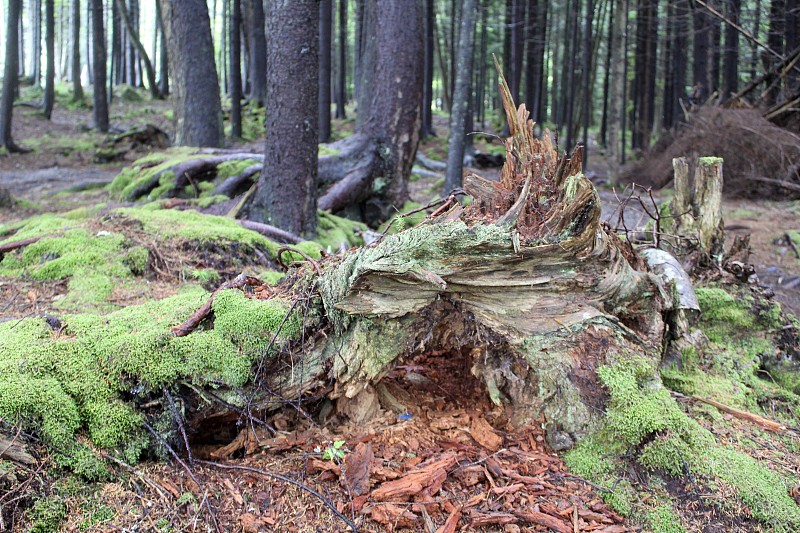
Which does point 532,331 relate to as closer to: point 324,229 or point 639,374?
point 639,374

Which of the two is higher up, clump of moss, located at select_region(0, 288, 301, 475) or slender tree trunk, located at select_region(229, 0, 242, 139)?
slender tree trunk, located at select_region(229, 0, 242, 139)

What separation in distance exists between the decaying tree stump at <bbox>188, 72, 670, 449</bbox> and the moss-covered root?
0.34ft

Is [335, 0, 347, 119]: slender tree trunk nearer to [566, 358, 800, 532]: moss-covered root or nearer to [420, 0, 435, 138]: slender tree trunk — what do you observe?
[420, 0, 435, 138]: slender tree trunk

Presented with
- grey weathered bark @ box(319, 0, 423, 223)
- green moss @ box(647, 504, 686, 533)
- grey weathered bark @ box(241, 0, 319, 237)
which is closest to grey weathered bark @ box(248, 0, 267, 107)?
grey weathered bark @ box(319, 0, 423, 223)

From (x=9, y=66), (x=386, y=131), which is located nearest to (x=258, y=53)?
(x=9, y=66)

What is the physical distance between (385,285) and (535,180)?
105 centimetres

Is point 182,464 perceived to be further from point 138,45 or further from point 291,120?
point 138,45

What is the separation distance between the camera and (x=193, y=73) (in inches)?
422

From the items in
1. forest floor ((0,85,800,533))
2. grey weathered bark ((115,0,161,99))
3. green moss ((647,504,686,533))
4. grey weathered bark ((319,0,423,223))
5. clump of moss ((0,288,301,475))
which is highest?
grey weathered bark ((115,0,161,99))

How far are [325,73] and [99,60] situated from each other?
8.99 meters

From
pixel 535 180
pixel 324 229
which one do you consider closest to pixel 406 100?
pixel 324 229

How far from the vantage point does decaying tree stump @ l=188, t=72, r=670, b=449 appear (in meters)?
3.00

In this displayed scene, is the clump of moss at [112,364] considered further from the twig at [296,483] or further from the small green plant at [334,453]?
the small green plant at [334,453]

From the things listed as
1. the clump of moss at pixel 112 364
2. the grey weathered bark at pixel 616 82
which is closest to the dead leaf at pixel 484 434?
the clump of moss at pixel 112 364
